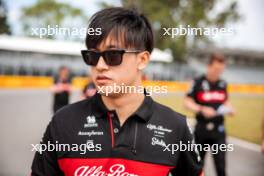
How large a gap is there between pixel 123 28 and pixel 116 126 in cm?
40

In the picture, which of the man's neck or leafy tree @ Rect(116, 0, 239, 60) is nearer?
the man's neck

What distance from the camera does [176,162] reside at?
183cm

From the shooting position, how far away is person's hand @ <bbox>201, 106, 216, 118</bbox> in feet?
13.6

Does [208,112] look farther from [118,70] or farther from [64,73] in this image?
[118,70]

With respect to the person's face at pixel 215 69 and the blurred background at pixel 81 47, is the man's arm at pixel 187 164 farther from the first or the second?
the person's face at pixel 215 69

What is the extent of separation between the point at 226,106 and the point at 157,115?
102 inches

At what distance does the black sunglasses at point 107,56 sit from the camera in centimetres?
177

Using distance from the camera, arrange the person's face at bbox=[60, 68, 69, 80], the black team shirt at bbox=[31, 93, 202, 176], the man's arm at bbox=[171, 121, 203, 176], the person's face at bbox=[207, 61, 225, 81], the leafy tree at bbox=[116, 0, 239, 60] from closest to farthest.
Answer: the black team shirt at bbox=[31, 93, 202, 176], the man's arm at bbox=[171, 121, 203, 176], the leafy tree at bbox=[116, 0, 239, 60], the person's face at bbox=[207, 61, 225, 81], the person's face at bbox=[60, 68, 69, 80]

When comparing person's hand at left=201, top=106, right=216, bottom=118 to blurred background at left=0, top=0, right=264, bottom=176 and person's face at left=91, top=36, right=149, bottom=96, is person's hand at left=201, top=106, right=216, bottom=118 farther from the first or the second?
person's face at left=91, top=36, right=149, bottom=96

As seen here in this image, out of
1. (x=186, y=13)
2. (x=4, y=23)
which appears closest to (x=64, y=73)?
(x=4, y=23)

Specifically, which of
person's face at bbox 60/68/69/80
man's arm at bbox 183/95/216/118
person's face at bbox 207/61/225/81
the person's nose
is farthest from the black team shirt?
person's face at bbox 60/68/69/80

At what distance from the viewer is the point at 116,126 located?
5.87 ft

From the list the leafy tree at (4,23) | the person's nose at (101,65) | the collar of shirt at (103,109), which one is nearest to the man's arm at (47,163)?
the collar of shirt at (103,109)

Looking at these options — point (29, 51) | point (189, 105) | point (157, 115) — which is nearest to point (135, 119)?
point (157, 115)
